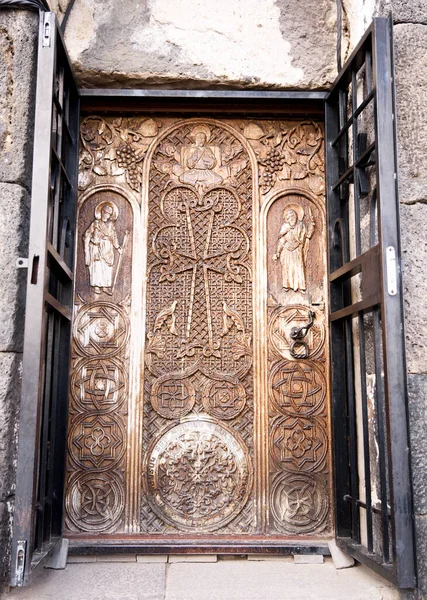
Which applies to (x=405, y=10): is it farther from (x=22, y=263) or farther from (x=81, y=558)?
(x=81, y=558)

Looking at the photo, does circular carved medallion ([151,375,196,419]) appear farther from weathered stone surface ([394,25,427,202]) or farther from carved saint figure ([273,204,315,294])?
weathered stone surface ([394,25,427,202])

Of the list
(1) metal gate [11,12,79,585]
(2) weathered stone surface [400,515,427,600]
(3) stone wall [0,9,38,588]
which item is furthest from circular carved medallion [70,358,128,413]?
(2) weathered stone surface [400,515,427,600]

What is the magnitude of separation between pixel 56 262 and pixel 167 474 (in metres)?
1.20

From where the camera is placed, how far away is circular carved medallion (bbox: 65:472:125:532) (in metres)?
2.95

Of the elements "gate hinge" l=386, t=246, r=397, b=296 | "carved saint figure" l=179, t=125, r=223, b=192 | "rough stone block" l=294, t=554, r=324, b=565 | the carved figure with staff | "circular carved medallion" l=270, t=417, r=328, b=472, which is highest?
"carved saint figure" l=179, t=125, r=223, b=192

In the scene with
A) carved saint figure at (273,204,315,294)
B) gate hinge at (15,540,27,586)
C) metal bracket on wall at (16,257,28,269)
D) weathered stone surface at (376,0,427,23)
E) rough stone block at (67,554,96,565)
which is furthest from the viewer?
carved saint figure at (273,204,315,294)

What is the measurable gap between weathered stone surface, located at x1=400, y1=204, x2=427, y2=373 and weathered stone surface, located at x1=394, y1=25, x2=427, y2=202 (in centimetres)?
8

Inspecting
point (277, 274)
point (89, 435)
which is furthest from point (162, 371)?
point (277, 274)

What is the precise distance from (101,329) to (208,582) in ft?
4.31

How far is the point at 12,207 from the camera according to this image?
2527mm

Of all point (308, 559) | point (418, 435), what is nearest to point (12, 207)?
point (418, 435)

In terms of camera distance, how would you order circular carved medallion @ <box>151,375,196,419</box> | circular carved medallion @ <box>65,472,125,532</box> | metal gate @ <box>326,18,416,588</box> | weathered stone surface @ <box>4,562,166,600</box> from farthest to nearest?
circular carved medallion @ <box>151,375,196,419</box>, circular carved medallion @ <box>65,472,125,532</box>, weathered stone surface @ <box>4,562,166,600</box>, metal gate @ <box>326,18,416,588</box>

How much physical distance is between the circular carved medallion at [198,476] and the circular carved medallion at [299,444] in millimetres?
167

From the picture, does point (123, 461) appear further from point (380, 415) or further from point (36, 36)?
point (36, 36)
